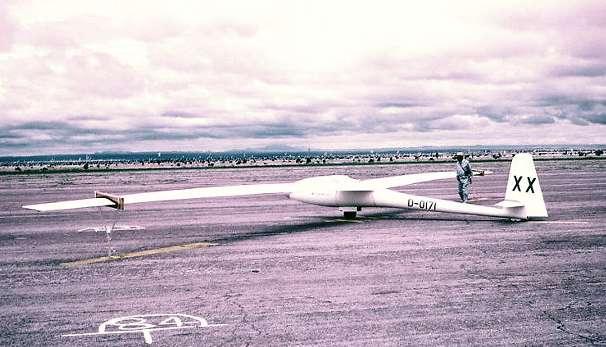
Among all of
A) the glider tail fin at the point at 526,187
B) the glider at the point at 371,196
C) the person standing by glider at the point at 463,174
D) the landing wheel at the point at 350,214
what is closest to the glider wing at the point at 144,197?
the glider at the point at 371,196

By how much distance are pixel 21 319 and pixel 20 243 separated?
10.9m

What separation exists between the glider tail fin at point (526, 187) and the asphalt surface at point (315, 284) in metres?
0.82

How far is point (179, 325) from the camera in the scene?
373 inches

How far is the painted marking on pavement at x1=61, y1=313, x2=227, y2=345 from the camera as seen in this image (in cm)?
916

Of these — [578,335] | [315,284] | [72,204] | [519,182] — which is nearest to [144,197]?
[72,204]

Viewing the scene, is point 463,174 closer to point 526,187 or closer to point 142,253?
point 526,187

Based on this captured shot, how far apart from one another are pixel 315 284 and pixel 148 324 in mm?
4078

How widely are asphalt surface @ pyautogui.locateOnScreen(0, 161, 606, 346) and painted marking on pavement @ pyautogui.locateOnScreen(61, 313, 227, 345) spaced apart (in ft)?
0.18

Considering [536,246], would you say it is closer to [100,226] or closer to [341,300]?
[341,300]

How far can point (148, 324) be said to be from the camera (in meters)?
9.55

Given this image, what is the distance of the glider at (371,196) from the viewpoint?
61.7 feet

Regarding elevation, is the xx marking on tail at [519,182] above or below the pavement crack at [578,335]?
above

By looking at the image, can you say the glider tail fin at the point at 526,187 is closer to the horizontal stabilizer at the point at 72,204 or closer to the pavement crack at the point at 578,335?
the pavement crack at the point at 578,335

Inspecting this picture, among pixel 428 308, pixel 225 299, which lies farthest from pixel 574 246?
pixel 225 299
